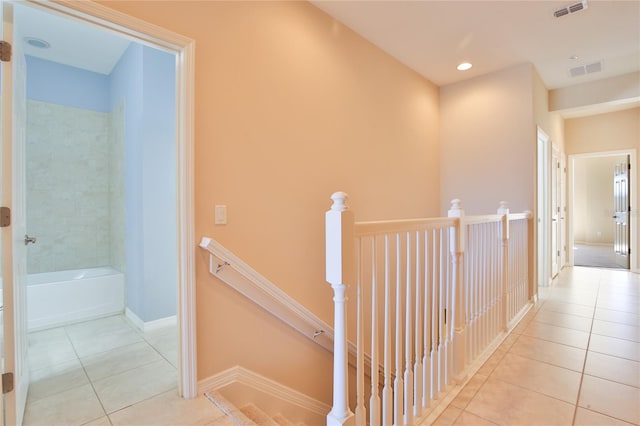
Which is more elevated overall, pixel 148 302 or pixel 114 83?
pixel 114 83

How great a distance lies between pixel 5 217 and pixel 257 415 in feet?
5.41

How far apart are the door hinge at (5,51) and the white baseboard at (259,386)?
1.87 metres

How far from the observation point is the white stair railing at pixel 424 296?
1302mm

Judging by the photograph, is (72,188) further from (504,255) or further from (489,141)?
(489,141)

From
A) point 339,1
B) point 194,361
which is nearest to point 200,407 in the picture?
point 194,361

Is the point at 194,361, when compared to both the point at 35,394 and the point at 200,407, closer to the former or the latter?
the point at 200,407

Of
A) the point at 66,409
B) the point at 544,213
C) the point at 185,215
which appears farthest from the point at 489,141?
the point at 66,409

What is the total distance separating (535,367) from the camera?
2219 mm

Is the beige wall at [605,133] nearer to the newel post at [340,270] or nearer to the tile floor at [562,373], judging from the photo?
the tile floor at [562,373]

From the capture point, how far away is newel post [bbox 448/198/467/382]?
2.03 m

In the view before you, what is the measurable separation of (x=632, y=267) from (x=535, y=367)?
4.59m

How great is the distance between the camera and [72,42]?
3.16 metres

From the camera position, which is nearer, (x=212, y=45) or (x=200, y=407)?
(x=200, y=407)

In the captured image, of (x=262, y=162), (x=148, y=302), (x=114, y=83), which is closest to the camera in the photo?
(x=262, y=162)
